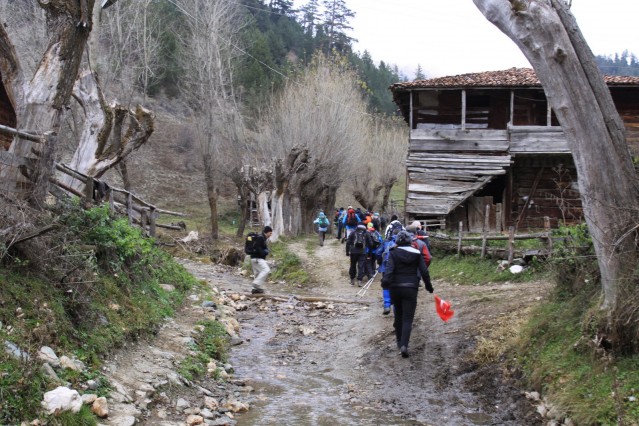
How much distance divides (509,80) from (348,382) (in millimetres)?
16234

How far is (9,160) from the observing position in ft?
22.9

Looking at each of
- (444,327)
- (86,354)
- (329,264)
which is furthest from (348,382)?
(329,264)

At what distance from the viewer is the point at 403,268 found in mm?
8570

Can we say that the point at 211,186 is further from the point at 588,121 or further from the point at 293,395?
the point at 588,121

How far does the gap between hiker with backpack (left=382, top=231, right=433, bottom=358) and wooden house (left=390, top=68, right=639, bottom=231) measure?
13.1m

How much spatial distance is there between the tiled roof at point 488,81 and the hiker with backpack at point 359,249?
785cm

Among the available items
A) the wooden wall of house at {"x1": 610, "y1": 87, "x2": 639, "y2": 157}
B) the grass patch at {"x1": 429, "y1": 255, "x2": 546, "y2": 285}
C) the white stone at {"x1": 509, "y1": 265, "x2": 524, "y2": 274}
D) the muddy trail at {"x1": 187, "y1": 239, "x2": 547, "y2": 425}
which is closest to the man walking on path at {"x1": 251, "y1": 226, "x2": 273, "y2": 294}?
the muddy trail at {"x1": 187, "y1": 239, "x2": 547, "y2": 425}

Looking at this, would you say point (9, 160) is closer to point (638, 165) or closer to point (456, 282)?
point (638, 165)

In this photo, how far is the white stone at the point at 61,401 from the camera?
4.72 m

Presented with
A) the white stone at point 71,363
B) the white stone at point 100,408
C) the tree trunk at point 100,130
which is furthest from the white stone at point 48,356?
the tree trunk at point 100,130

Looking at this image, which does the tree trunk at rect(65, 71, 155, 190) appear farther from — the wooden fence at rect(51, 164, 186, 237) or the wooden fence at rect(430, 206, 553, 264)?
the wooden fence at rect(430, 206, 553, 264)

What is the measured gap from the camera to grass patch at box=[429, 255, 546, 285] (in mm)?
13727

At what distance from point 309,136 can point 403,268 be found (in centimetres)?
2316

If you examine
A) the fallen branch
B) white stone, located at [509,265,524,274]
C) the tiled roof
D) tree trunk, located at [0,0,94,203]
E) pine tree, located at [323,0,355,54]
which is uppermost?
pine tree, located at [323,0,355,54]
